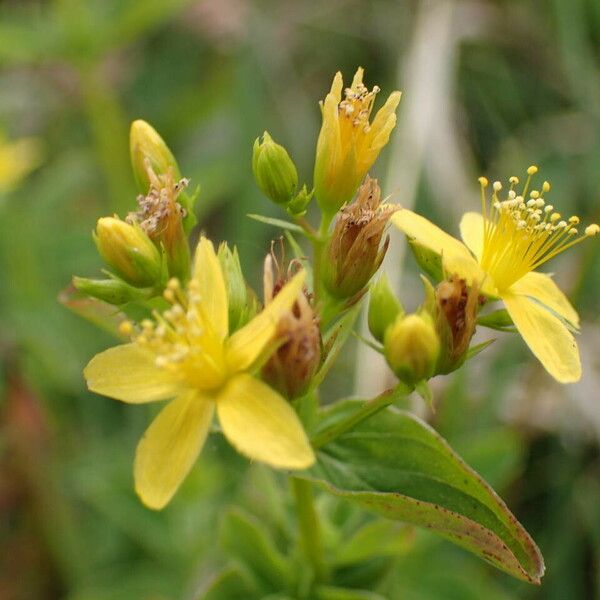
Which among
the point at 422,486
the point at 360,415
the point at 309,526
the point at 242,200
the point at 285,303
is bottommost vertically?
the point at 242,200

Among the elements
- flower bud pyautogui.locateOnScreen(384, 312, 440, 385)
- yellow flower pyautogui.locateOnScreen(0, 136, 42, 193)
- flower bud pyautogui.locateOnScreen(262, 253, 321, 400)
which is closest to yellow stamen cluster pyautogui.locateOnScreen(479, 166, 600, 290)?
flower bud pyautogui.locateOnScreen(384, 312, 440, 385)

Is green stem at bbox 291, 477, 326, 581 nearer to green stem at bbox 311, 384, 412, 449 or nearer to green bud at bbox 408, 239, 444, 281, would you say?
green stem at bbox 311, 384, 412, 449

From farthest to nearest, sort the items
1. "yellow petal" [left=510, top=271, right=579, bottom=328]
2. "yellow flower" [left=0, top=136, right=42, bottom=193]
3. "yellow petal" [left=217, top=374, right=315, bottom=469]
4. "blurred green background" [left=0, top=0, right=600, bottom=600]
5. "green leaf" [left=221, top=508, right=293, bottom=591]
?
"yellow flower" [left=0, top=136, right=42, bottom=193] < "blurred green background" [left=0, top=0, right=600, bottom=600] < "green leaf" [left=221, top=508, right=293, bottom=591] < "yellow petal" [left=510, top=271, right=579, bottom=328] < "yellow petal" [left=217, top=374, right=315, bottom=469]

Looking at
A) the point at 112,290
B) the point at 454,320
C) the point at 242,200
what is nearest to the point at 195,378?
the point at 112,290

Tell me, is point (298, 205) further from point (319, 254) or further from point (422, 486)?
point (422, 486)

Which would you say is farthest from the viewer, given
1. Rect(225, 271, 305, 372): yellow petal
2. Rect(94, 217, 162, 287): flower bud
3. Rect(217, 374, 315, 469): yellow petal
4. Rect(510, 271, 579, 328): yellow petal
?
Rect(510, 271, 579, 328): yellow petal

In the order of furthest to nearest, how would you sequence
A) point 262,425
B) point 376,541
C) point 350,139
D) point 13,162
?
point 13,162 < point 376,541 < point 350,139 < point 262,425
